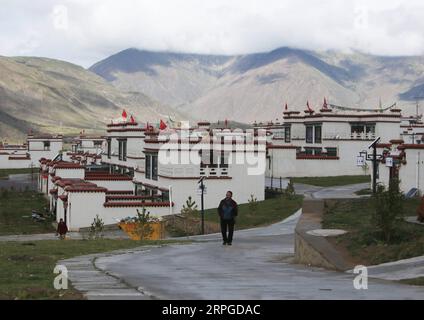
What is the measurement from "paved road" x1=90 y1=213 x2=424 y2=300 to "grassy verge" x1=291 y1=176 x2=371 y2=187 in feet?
120

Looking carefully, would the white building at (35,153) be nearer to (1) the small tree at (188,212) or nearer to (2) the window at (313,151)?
(2) the window at (313,151)

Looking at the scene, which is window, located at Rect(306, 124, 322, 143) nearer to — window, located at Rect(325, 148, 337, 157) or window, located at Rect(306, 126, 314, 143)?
window, located at Rect(306, 126, 314, 143)

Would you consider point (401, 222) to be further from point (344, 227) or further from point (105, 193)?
point (105, 193)

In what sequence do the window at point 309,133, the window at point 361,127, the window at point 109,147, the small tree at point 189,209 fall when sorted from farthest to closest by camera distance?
the window at point 309,133
the window at point 109,147
the window at point 361,127
the small tree at point 189,209

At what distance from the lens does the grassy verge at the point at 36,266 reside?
42.9 feet

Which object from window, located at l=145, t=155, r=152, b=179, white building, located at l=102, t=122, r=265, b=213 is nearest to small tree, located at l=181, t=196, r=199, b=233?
white building, located at l=102, t=122, r=265, b=213

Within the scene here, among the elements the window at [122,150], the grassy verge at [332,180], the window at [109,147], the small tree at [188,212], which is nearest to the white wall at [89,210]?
the small tree at [188,212]

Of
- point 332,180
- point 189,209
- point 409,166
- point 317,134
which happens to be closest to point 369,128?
point 317,134

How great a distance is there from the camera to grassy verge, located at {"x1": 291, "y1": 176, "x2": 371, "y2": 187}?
63.1 meters

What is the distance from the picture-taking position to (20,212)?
60.1m

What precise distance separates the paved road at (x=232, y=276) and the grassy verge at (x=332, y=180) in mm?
36586

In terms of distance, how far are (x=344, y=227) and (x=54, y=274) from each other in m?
10.3

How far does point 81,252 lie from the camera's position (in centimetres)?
2398
